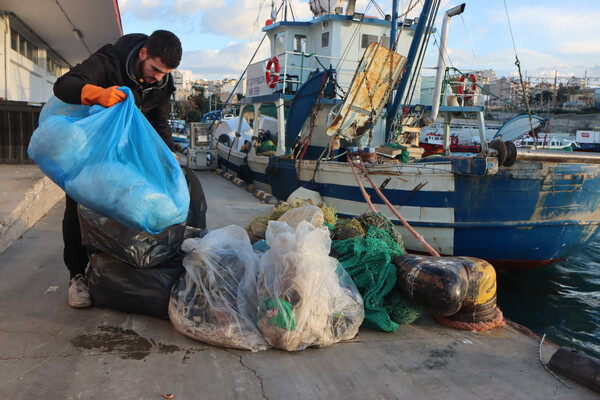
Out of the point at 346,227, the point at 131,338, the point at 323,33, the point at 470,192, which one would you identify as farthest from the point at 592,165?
the point at 323,33

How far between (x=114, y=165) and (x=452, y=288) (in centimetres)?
204

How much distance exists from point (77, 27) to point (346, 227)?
34.4 feet

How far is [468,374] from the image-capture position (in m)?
2.35

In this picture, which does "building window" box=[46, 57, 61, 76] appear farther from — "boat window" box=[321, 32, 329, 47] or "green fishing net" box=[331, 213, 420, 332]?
"green fishing net" box=[331, 213, 420, 332]

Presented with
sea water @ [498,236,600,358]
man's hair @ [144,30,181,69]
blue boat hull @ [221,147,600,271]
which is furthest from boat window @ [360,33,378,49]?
man's hair @ [144,30,181,69]

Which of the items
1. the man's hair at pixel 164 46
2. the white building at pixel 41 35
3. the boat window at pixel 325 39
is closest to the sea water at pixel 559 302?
the man's hair at pixel 164 46

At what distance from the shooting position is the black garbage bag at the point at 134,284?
2604 mm

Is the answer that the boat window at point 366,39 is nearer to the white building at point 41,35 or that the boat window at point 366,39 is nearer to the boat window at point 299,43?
the boat window at point 299,43

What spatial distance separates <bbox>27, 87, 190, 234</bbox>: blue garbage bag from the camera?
2.15 meters

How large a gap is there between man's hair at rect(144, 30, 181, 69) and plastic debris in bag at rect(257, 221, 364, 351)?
46.0 inches

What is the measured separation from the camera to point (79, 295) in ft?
8.93

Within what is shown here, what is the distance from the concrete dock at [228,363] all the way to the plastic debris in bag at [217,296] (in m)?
0.08

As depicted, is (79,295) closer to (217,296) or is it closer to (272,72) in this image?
(217,296)

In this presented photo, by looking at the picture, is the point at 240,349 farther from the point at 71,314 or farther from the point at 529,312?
the point at 529,312
